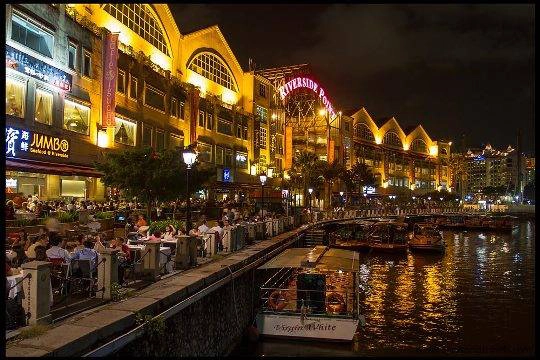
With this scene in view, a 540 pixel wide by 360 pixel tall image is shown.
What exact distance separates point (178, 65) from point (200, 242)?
32212mm

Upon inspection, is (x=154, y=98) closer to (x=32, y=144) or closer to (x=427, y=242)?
(x=32, y=144)

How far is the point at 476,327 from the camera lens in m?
20.4

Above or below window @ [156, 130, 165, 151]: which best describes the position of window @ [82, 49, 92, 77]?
above

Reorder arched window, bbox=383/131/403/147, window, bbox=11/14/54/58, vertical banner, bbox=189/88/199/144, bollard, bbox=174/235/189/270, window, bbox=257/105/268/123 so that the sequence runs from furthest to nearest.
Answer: arched window, bbox=383/131/403/147 → window, bbox=257/105/268/123 → vertical banner, bbox=189/88/199/144 → window, bbox=11/14/54/58 → bollard, bbox=174/235/189/270

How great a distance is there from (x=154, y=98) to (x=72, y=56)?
440 inches

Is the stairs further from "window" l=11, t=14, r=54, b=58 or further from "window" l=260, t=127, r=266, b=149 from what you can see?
"window" l=11, t=14, r=54, b=58

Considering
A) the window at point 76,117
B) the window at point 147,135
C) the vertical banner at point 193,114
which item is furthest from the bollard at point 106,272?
the vertical banner at point 193,114

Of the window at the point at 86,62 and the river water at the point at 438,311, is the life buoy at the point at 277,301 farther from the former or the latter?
the window at the point at 86,62

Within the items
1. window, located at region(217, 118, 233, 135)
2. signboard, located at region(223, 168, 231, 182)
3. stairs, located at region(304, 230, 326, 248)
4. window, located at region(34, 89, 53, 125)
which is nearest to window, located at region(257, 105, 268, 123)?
window, located at region(217, 118, 233, 135)

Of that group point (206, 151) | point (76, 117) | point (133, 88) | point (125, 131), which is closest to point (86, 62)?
point (76, 117)

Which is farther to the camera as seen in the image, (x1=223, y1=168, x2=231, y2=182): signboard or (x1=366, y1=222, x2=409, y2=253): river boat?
(x1=223, y1=168, x2=231, y2=182): signboard

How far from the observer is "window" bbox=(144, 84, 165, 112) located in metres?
42.2

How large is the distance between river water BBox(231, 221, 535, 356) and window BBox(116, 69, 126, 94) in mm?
22440

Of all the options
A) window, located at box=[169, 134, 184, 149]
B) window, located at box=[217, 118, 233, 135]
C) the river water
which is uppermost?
window, located at box=[217, 118, 233, 135]
